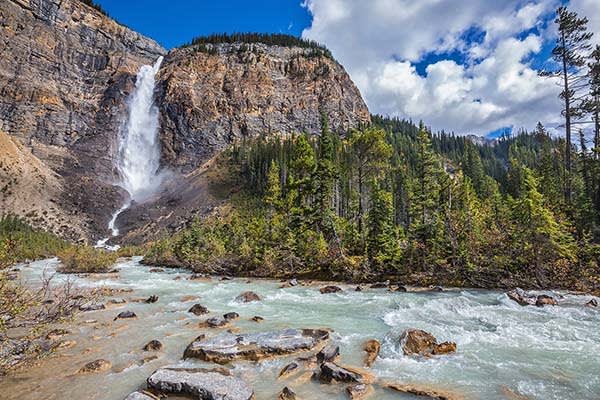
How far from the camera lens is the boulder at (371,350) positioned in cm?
962

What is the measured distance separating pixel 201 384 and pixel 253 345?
10.0ft

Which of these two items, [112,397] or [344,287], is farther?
[344,287]

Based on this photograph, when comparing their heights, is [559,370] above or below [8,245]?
below

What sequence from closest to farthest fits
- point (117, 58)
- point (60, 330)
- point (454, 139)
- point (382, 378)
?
1. point (382, 378)
2. point (60, 330)
3. point (117, 58)
4. point (454, 139)

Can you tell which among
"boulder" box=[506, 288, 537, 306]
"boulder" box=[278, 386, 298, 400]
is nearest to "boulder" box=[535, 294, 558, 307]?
"boulder" box=[506, 288, 537, 306]

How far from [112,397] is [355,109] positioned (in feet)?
460

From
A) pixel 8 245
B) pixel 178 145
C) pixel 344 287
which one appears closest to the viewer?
pixel 8 245

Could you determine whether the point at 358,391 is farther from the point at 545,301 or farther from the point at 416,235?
the point at 416,235

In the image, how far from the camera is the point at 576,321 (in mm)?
13047

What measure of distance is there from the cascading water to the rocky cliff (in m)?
2.86

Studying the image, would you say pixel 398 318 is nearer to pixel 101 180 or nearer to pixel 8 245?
pixel 8 245

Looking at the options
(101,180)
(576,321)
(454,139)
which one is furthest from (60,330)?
(454,139)

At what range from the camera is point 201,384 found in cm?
764

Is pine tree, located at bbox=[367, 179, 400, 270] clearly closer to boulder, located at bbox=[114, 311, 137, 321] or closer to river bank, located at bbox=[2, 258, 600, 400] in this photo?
river bank, located at bbox=[2, 258, 600, 400]
